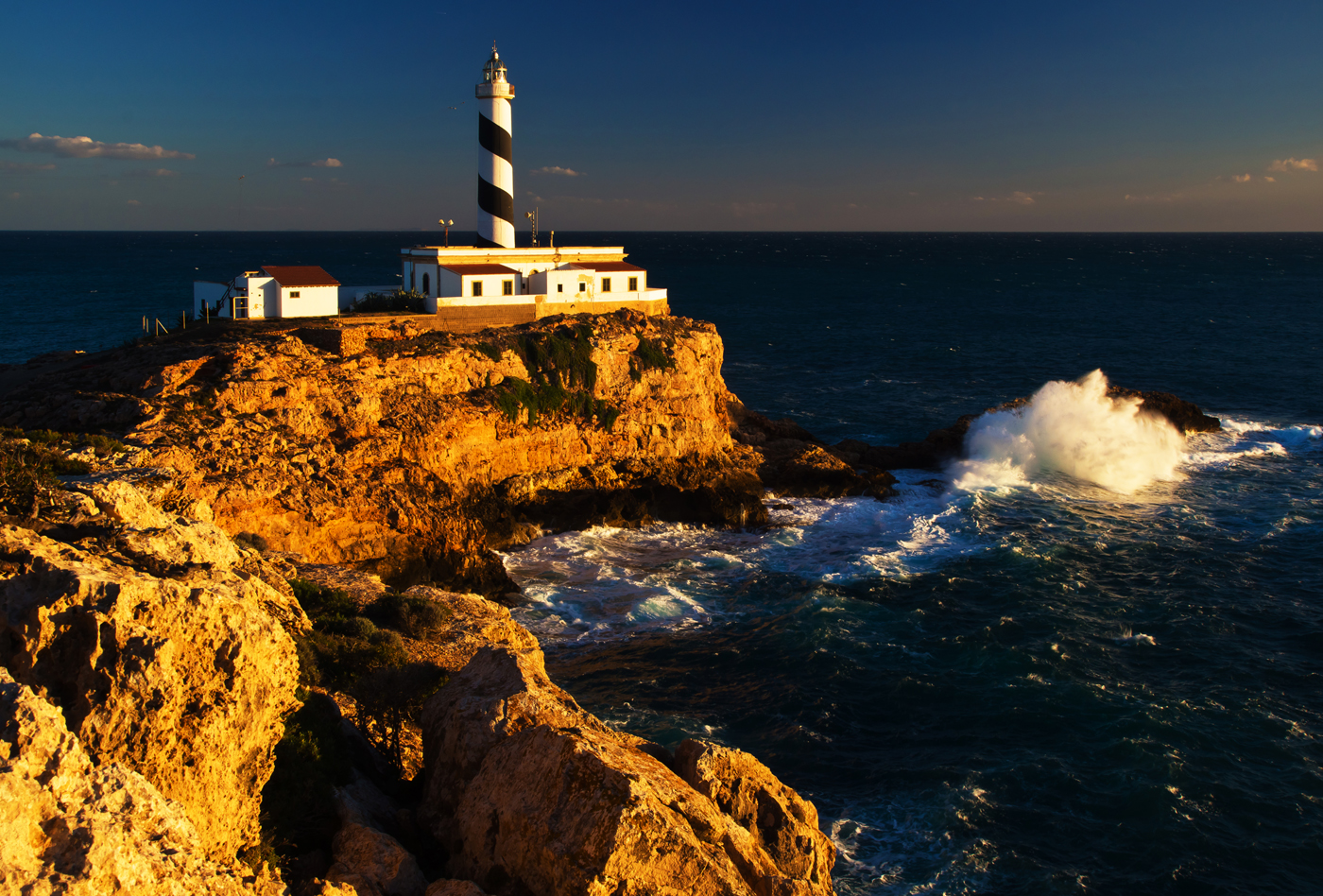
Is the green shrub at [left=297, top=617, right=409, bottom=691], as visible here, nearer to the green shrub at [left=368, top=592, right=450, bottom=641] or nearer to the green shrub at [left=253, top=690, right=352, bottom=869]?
the green shrub at [left=368, top=592, right=450, bottom=641]

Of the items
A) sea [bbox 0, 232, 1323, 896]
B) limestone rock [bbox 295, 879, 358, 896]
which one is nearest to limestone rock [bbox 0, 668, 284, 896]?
limestone rock [bbox 295, 879, 358, 896]

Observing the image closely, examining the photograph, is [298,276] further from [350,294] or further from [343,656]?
[343,656]

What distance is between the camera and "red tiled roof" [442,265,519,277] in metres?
35.3

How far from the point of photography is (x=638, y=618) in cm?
2345

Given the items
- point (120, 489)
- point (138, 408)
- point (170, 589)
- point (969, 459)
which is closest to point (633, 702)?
point (120, 489)

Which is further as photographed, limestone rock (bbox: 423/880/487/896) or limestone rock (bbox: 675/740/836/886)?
limestone rock (bbox: 675/740/836/886)

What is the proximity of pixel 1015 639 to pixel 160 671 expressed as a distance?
64.6 feet

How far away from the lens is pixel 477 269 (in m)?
36.0

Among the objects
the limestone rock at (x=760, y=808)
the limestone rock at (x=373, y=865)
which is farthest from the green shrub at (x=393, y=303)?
the limestone rock at (x=373, y=865)

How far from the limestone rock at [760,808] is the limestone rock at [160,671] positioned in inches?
179

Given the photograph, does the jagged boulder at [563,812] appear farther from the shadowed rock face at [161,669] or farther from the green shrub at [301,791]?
the shadowed rock face at [161,669]

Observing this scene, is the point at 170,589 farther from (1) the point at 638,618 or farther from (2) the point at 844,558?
(2) the point at 844,558

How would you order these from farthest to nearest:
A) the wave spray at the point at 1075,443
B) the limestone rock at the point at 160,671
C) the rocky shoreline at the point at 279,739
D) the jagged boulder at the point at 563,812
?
the wave spray at the point at 1075,443, the jagged boulder at the point at 563,812, the limestone rock at the point at 160,671, the rocky shoreline at the point at 279,739

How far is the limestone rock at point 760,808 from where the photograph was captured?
33.1ft
